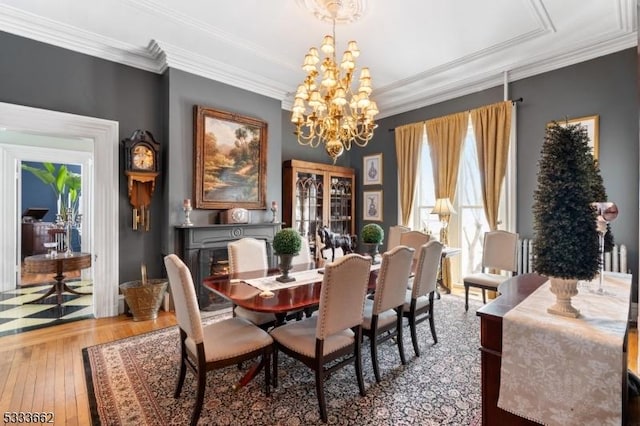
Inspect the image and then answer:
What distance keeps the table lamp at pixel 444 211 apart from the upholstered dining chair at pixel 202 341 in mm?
3194

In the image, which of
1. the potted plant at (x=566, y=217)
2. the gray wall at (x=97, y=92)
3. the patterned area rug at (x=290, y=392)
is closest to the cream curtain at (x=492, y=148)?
the patterned area rug at (x=290, y=392)

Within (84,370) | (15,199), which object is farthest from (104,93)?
(84,370)

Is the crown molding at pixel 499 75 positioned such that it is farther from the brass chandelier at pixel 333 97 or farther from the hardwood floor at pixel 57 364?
the hardwood floor at pixel 57 364

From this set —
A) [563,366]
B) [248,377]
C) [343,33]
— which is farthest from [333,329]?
[343,33]

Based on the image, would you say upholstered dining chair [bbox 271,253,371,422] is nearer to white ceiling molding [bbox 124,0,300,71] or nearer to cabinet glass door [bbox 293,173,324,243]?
white ceiling molding [bbox 124,0,300,71]

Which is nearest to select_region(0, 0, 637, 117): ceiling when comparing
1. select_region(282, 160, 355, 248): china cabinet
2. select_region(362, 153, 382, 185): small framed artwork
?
select_region(282, 160, 355, 248): china cabinet

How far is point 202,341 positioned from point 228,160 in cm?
291

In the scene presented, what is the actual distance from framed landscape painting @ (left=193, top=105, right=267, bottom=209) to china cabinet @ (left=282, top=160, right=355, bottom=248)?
22.9 inches

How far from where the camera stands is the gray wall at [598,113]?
10.9 ft

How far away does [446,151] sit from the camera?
472cm

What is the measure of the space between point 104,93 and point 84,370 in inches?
116

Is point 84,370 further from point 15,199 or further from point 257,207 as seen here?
point 15,199

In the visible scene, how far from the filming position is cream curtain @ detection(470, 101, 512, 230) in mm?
4133

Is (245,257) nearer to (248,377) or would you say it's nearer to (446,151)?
(248,377)
